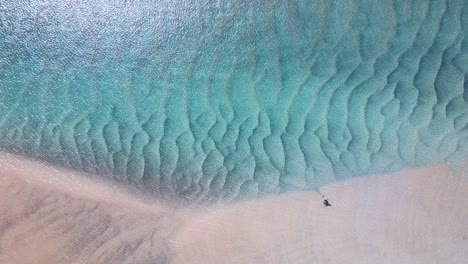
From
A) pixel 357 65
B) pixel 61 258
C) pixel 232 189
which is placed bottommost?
pixel 61 258

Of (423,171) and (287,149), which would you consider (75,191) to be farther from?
(423,171)

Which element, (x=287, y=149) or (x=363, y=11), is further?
(x=287, y=149)

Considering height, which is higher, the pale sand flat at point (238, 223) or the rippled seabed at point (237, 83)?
the rippled seabed at point (237, 83)

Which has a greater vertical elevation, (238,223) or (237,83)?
(237,83)

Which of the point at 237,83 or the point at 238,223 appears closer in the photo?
the point at 237,83

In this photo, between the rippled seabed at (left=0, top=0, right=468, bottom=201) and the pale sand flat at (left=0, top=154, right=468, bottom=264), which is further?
the pale sand flat at (left=0, top=154, right=468, bottom=264)

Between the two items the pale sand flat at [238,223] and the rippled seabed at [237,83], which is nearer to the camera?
the rippled seabed at [237,83]

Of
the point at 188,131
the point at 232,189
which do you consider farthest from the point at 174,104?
the point at 232,189

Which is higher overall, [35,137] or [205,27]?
[205,27]
